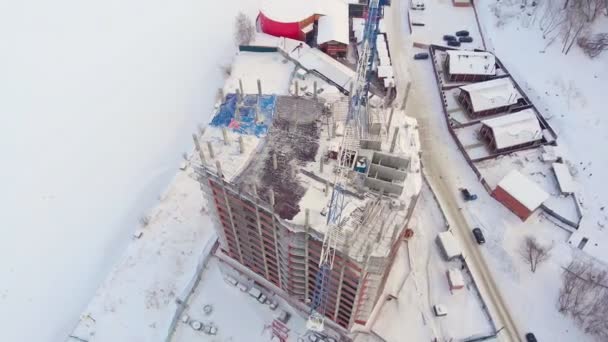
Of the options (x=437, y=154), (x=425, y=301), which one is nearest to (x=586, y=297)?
(x=425, y=301)

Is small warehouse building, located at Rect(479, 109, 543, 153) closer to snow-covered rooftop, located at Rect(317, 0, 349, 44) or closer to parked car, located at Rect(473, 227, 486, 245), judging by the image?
parked car, located at Rect(473, 227, 486, 245)

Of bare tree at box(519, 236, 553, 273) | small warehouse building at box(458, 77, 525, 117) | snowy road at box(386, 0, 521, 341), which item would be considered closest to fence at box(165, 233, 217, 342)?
snowy road at box(386, 0, 521, 341)

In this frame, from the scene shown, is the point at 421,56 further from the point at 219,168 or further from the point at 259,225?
the point at 219,168

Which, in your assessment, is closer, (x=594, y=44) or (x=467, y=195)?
(x=467, y=195)

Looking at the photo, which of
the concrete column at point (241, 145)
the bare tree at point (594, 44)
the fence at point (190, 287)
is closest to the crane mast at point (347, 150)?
the concrete column at point (241, 145)

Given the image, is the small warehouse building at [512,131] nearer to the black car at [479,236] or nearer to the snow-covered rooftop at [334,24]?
the black car at [479,236]

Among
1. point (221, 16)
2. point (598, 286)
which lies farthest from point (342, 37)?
point (598, 286)
